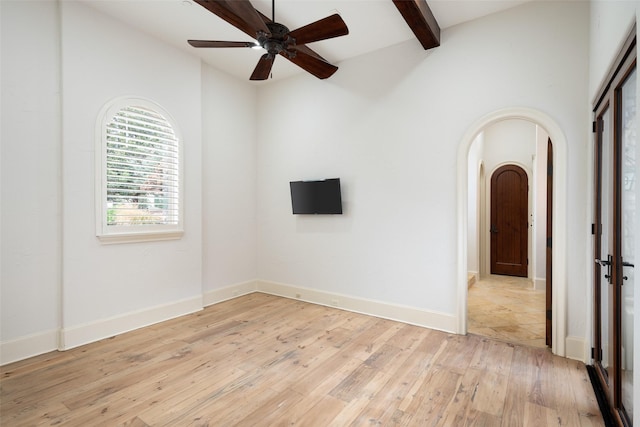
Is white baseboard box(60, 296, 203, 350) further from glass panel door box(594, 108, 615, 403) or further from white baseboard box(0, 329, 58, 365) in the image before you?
glass panel door box(594, 108, 615, 403)

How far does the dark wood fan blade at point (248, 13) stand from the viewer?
2.28 metres

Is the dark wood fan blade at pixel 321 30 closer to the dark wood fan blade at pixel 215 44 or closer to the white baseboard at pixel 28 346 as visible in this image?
the dark wood fan blade at pixel 215 44

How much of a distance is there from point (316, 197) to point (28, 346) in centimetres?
350

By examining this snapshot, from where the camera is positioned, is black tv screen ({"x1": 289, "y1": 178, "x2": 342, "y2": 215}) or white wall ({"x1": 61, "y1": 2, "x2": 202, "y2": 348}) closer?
white wall ({"x1": 61, "y1": 2, "x2": 202, "y2": 348})

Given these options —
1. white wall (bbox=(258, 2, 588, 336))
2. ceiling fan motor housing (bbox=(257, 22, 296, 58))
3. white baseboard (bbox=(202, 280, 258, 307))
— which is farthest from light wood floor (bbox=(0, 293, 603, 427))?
ceiling fan motor housing (bbox=(257, 22, 296, 58))

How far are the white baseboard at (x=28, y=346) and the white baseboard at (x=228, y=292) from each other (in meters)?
1.71

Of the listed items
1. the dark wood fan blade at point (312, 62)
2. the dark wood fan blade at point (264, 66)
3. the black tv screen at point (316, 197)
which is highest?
the dark wood fan blade at point (312, 62)

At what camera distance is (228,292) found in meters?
4.85

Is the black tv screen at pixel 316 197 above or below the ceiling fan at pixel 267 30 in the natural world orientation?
below

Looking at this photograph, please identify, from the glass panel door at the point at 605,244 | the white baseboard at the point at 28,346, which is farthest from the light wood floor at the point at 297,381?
the glass panel door at the point at 605,244

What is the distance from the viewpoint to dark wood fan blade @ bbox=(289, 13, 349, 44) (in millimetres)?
2430

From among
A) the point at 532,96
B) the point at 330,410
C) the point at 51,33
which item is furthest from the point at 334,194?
the point at 51,33

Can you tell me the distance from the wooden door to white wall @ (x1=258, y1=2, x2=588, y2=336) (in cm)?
403

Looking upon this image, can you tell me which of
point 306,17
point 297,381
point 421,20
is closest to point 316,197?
point 306,17
